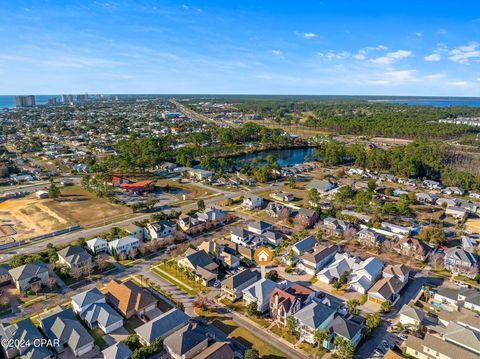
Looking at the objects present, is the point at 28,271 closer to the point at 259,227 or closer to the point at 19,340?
the point at 19,340

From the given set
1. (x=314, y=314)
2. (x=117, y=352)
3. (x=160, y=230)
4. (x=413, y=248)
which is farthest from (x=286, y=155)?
(x=117, y=352)

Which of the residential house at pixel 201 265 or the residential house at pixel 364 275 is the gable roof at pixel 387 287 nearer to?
the residential house at pixel 364 275

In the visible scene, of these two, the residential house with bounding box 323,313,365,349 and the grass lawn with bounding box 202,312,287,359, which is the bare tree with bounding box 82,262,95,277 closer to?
the grass lawn with bounding box 202,312,287,359

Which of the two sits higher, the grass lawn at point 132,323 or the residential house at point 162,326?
the residential house at point 162,326

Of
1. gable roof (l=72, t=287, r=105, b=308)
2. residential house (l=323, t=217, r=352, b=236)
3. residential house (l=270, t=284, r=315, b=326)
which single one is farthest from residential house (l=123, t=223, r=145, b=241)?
residential house (l=323, t=217, r=352, b=236)

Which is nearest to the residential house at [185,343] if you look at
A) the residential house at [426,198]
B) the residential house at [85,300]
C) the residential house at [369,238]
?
the residential house at [85,300]

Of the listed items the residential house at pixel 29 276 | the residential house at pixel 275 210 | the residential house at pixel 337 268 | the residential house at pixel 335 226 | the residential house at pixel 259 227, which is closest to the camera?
the residential house at pixel 29 276
